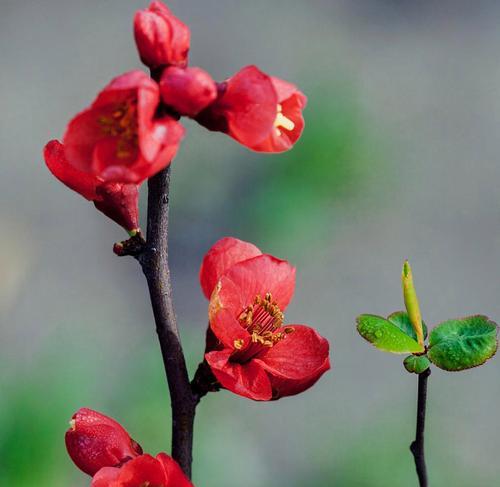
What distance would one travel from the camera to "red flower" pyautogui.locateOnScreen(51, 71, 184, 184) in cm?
39

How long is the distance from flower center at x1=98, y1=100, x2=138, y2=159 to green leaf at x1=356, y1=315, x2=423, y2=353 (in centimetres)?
14

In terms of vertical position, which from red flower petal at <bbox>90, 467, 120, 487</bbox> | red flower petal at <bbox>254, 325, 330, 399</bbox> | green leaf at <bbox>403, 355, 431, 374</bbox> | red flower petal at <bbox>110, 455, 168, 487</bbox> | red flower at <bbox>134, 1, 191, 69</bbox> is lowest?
red flower petal at <bbox>90, 467, 120, 487</bbox>

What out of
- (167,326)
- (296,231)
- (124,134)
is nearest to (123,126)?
(124,134)

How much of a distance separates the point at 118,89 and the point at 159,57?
0.04m

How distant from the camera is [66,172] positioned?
0.50 meters

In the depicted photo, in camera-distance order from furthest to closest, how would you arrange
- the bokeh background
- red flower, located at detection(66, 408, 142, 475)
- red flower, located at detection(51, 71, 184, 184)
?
the bokeh background → red flower, located at detection(66, 408, 142, 475) → red flower, located at detection(51, 71, 184, 184)

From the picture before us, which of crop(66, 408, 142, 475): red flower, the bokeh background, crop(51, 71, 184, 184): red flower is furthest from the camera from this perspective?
the bokeh background

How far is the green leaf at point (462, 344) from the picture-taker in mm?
457

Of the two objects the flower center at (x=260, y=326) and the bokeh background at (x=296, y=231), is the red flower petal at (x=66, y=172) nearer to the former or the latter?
the flower center at (x=260, y=326)

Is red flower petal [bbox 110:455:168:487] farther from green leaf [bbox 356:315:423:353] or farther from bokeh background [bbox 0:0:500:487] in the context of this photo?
bokeh background [bbox 0:0:500:487]

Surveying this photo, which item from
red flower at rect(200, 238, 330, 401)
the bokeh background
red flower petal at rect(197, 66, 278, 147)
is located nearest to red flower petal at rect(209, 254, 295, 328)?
red flower at rect(200, 238, 330, 401)

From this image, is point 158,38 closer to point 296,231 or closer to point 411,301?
point 411,301

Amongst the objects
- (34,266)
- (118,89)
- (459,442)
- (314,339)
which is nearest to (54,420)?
(34,266)

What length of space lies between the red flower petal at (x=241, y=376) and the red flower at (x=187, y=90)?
0.14 meters
